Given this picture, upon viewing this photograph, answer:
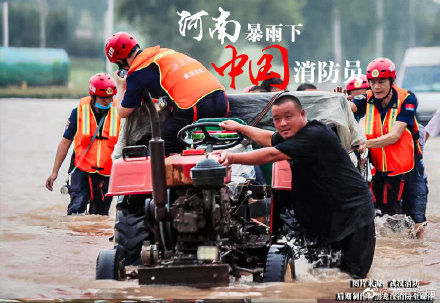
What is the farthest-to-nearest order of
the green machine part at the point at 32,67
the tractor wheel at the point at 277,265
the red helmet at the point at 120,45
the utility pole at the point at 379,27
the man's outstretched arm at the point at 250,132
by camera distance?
the utility pole at the point at 379,27
the green machine part at the point at 32,67
the red helmet at the point at 120,45
the man's outstretched arm at the point at 250,132
the tractor wheel at the point at 277,265

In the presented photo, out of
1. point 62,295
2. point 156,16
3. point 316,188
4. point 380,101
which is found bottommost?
point 62,295

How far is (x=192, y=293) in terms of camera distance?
669 centimetres

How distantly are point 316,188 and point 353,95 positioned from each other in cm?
452

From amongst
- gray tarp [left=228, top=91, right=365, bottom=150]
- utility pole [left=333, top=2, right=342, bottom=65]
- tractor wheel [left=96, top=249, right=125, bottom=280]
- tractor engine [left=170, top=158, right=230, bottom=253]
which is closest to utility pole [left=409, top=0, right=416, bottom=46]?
utility pole [left=333, top=2, right=342, bottom=65]

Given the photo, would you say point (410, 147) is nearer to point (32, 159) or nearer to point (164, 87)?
point (164, 87)

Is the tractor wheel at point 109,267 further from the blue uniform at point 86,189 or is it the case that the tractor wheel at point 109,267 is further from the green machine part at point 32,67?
the green machine part at point 32,67

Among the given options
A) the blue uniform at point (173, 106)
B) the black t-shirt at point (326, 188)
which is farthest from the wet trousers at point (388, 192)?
the black t-shirt at point (326, 188)

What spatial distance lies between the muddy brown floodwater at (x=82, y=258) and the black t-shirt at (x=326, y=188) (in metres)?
0.38

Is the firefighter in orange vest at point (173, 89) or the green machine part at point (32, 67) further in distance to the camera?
the green machine part at point (32, 67)

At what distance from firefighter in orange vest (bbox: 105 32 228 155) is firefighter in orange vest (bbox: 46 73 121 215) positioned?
268cm

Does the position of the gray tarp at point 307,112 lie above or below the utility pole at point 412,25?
below

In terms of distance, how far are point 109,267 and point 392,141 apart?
4279 millimetres

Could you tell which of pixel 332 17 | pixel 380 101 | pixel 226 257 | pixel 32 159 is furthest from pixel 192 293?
pixel 332 17

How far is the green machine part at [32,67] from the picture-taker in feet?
97.1
